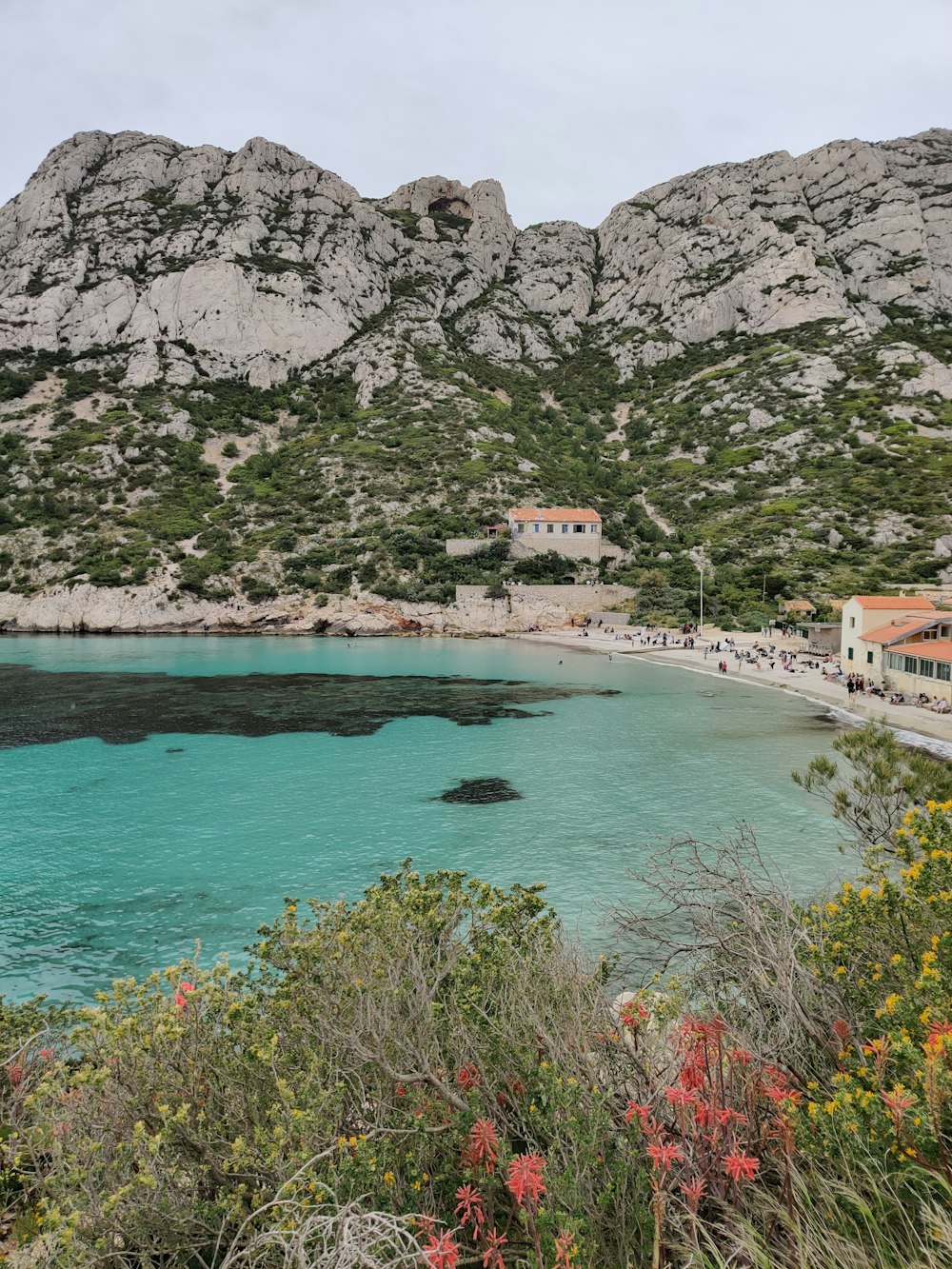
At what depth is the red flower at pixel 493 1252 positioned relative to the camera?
301 cm

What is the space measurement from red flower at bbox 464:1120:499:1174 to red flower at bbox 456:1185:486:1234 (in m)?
A: 0.12

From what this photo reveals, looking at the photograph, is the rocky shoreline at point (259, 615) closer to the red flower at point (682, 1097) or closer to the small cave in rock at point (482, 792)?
the small cave in rock at point (482, 792)

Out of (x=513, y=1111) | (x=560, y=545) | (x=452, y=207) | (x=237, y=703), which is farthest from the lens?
(x=452, y=207)

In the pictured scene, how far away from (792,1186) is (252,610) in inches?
2728

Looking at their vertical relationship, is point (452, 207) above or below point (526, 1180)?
above

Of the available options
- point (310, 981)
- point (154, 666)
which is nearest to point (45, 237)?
point (154, 666)

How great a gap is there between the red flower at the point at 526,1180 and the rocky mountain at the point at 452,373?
65.1 m

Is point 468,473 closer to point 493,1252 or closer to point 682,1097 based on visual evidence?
point 682,1097

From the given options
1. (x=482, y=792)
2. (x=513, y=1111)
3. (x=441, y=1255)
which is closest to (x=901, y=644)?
(x=482, y=792)

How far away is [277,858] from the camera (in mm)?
15773

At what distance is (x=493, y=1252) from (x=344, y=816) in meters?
16.3

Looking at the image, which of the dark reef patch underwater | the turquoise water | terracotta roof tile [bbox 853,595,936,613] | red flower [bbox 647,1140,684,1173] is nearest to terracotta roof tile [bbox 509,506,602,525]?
the dark reef patch underwater

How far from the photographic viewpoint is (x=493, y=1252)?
3080 mm

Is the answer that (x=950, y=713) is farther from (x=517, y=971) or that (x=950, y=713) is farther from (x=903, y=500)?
(x=903, y=500)
